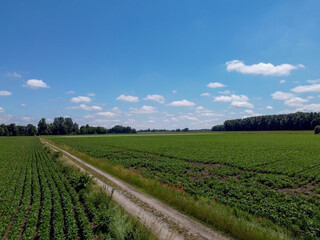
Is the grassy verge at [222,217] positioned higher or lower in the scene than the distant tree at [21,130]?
lower

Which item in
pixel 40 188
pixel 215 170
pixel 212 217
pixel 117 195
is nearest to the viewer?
pixel 212 217

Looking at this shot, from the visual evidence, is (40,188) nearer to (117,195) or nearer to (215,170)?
(117,195)

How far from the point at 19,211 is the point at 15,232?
9.96 feet

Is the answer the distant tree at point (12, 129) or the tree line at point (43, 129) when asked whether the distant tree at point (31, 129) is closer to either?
the tree line at point (43, 129)

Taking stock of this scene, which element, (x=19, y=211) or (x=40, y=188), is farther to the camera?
(x=40, y=188)

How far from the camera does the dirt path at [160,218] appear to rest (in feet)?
30.9

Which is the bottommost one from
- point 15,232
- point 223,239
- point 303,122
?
point 223,239

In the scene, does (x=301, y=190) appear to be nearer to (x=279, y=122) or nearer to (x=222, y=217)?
(x=222, y=217)

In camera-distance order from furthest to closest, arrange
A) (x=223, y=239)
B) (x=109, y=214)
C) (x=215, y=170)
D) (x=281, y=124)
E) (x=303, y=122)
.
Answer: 1. (x=281, y=124)
2. (x=303, y=122)
3. (x=215, y=170)
4. (x=109, y=214)
5. (x=223, y=239)

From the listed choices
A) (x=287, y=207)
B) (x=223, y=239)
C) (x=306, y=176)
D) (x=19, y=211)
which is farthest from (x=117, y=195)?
(x=306, y=176)

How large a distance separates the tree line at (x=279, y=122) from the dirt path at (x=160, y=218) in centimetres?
16246

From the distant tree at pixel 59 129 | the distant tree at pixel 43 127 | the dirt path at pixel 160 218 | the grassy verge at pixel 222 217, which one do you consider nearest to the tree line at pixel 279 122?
the grassy verge at pixel 222 217

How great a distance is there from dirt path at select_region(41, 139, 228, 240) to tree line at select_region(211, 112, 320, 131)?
533 ft

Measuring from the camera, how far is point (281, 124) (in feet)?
495
